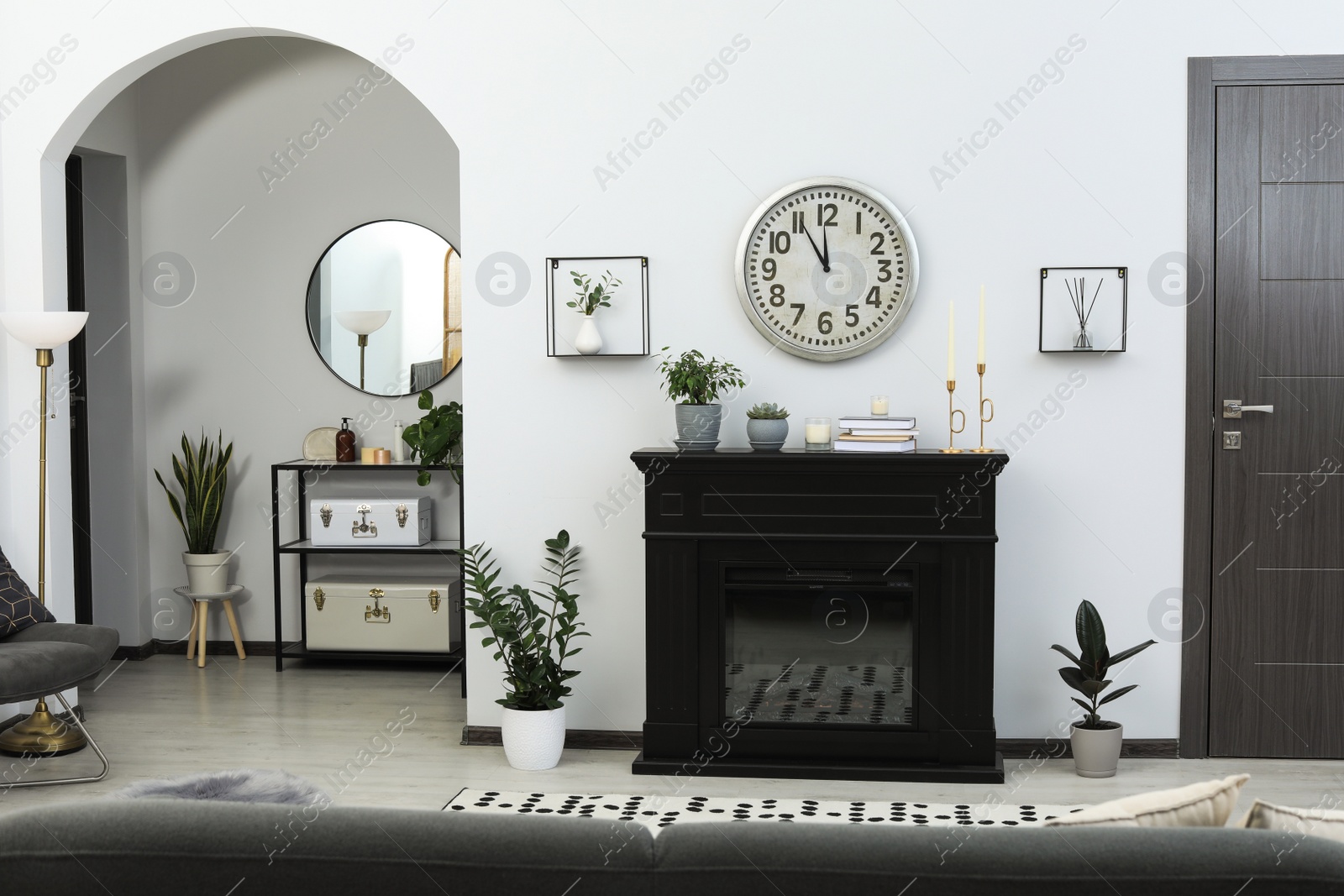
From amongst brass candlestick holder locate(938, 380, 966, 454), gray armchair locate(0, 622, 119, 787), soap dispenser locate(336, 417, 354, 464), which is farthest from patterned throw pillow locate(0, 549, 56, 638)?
brass candlestick holder locate(938, 380, 966, 454)

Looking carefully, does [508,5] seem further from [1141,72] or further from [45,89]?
[1141,72]

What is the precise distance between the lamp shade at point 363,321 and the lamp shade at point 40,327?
140 cm

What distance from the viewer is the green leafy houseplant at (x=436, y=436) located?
498cm

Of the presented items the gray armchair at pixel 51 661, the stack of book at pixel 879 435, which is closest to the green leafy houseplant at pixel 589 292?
the stack of book at pixel 879 435

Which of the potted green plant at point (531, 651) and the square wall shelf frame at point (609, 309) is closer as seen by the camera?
the potted green plant at point (531, 651)

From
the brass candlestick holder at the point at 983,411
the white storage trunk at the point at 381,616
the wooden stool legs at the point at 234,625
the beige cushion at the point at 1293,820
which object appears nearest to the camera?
the beige cushion at the point at 1293,820

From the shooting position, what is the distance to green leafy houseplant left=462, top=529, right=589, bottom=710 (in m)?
3.91

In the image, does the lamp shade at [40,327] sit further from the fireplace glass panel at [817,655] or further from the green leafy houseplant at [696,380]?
the fireplace glass panel at [817,655]

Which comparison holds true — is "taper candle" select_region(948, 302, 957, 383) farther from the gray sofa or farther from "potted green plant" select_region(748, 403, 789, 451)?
the gray sofa

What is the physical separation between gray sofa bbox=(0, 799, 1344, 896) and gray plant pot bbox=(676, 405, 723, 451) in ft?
8.30

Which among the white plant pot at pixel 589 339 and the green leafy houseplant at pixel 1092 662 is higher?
the white plant pot at pixel 589 339

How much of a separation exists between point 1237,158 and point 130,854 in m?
3.91

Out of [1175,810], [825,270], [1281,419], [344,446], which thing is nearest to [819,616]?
[825,270]

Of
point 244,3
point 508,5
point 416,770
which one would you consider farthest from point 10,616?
point 508,5
